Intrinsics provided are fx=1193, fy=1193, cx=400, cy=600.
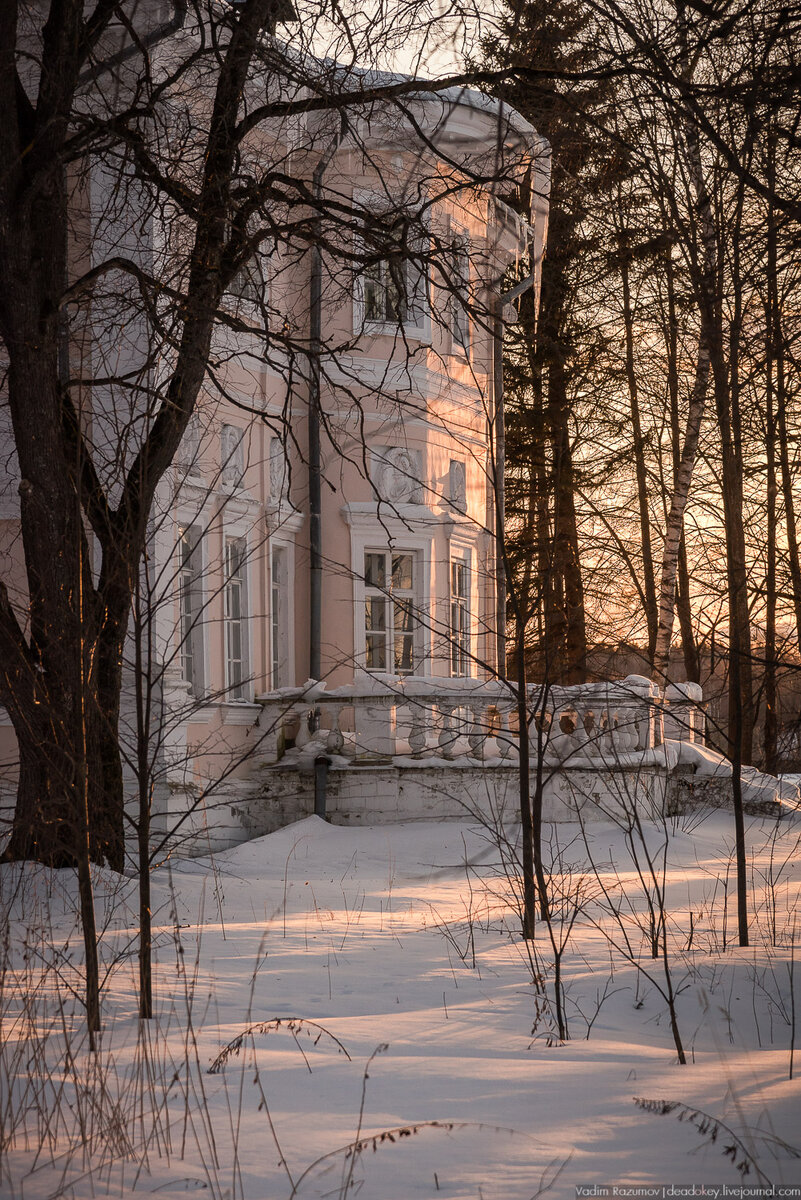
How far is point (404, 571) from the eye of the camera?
16.9 metres

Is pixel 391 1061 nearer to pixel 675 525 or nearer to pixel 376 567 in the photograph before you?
pixel 675 525

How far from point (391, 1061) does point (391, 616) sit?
40.1 ft

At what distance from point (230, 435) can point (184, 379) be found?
586cm

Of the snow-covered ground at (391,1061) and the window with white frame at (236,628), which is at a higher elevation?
the window with white frame at (236,628)

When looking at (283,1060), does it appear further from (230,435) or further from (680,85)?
(230,435)

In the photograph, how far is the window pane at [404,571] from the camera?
16906 mm

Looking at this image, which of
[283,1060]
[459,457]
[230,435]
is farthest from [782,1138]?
[459,457]

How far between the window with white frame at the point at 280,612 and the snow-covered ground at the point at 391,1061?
764 cm

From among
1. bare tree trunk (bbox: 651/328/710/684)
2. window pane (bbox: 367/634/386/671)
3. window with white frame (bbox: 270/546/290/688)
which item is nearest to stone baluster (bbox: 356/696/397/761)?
window with white frame (bbox: 270/546/290/688)

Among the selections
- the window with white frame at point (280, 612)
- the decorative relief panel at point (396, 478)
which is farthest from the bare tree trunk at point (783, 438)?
the window with white frame at point (280, 612)

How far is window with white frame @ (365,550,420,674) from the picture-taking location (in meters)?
16.5

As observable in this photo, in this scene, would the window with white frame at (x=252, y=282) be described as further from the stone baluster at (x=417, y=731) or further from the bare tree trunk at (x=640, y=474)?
the bare tree trunk at (x=640, y=474)

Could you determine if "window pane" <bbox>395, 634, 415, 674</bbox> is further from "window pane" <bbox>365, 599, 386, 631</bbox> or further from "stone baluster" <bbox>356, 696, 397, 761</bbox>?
"stone baluster" <bbox>356, 696, 397, 761</bbox>
